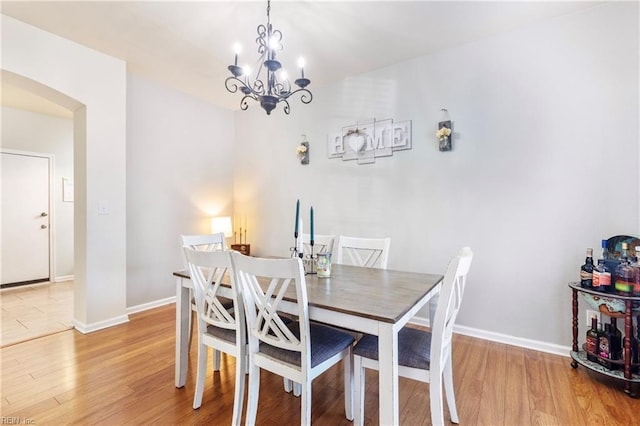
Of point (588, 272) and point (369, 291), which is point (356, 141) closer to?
point (369, 291)

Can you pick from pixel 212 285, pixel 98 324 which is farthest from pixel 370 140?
pixel 98 324

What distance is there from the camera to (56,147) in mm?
4500

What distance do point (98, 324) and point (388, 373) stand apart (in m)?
2.85

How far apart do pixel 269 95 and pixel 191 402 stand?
1.95m

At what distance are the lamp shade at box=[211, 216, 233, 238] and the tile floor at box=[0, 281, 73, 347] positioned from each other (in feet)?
5.55

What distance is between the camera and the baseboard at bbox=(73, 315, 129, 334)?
2.63m

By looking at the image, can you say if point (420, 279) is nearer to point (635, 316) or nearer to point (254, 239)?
point (635, 316)

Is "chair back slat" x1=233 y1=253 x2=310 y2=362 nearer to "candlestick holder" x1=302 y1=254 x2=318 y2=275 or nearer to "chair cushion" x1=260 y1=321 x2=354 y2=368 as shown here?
"chair cushion" x1=260 y1=321 x2=354 y2=368

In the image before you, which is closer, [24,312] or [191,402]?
[191,402]

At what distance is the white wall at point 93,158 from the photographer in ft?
8.13

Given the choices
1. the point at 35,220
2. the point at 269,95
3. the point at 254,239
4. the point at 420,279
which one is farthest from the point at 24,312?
the point at 420,279

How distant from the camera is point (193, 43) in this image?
255cm

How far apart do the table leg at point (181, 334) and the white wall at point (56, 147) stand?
4163mm

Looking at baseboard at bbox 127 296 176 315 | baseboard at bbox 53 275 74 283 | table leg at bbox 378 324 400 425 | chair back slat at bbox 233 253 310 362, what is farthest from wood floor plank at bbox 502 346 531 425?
baseboard at bbox 53 275 74 283
